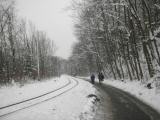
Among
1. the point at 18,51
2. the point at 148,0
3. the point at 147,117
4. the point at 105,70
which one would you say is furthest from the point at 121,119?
the point at 18,51

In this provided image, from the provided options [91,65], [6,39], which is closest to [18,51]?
[6,39]

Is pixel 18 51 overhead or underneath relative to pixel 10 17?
underneath

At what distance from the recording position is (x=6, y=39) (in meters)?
33.2

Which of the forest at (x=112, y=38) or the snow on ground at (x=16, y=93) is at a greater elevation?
the forest at (x=112, y=38)

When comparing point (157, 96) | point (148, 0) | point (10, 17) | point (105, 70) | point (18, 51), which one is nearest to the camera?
point (157, 96)

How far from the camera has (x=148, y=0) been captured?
1595cm

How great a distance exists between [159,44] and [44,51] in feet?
144

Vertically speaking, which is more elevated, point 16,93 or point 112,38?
point 112,38

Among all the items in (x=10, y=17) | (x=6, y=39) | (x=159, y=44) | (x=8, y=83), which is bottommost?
(x=8, y=83)

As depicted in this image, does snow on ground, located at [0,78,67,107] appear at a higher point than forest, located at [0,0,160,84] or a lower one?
lower

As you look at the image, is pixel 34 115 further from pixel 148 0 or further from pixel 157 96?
pixel 148 0

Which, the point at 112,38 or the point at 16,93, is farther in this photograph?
the point at 112,38

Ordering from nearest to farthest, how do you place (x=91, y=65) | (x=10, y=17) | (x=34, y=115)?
(x=34, y=115) < (x=10, y=17) < (x=91, y=65)

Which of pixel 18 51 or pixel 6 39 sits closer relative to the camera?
pixel 6 39
